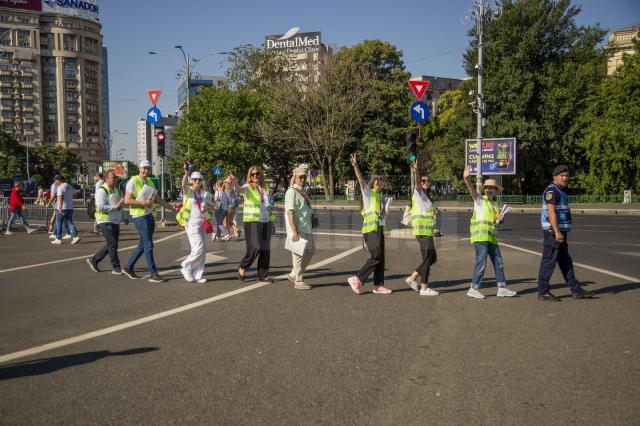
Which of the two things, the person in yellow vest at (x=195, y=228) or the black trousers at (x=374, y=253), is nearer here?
the black trousers at (x=374, y=253)

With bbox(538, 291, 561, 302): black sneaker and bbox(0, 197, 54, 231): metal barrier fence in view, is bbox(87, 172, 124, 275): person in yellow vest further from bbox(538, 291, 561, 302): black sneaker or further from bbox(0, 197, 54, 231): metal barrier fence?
bbox(0, 197, 54, 231): metal barrier fence

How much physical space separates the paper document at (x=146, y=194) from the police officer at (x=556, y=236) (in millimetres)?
5938

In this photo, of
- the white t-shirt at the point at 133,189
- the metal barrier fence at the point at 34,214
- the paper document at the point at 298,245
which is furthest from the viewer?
the metal barrier fence at the point at 34,214

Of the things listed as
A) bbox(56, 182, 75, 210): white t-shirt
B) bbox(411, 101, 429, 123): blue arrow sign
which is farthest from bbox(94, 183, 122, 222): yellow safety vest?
bbox(411, 101, 429, 123): blue arrow sign

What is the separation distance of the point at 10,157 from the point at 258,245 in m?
75.3

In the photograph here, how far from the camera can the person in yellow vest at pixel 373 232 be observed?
767 centimetres

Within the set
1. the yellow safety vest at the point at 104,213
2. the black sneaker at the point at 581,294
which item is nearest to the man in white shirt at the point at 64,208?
the yellow safety vest at the point at 104,213

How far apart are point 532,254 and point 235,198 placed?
8.64 m

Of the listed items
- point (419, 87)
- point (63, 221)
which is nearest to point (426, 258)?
point (419, 87)

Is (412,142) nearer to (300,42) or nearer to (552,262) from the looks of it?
(552,262)

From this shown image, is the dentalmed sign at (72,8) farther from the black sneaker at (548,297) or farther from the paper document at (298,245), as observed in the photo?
the black sneaker at (548,297)

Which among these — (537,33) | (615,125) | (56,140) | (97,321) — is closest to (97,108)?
(56,140)

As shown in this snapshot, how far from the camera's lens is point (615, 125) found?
36.2 meters

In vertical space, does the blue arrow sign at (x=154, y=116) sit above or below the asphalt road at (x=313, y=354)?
above
